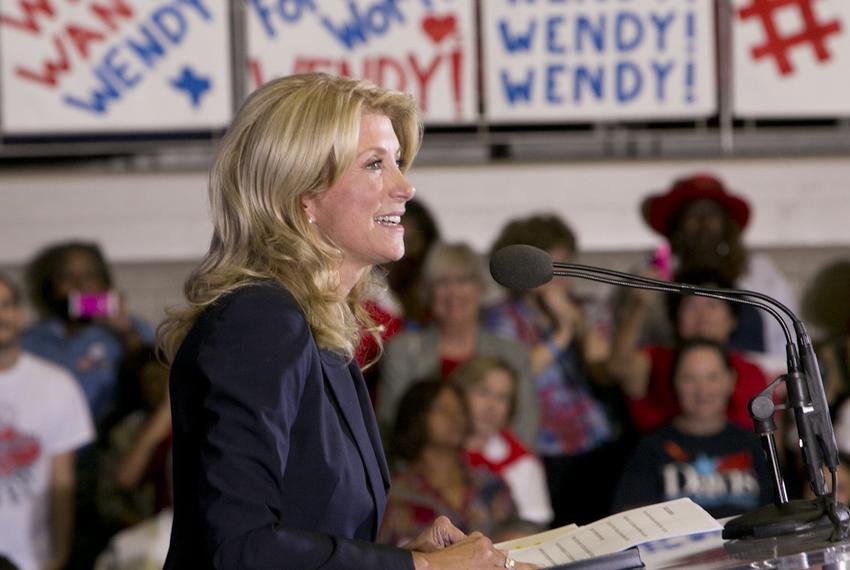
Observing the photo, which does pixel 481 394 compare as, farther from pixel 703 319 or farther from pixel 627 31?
pixel 627 31

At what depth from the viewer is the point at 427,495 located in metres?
4.51

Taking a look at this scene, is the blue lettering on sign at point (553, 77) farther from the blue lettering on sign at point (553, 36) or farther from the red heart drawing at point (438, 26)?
the red heart drawing at point (438, 26)

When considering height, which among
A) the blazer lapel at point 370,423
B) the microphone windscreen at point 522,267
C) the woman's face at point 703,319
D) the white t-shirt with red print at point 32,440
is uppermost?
the microphone windscreen at point 522,267

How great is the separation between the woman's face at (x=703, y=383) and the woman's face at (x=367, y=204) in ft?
→ 8.78

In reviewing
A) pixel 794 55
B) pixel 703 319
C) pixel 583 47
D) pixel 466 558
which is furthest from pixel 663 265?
pixel 466 558

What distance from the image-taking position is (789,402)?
2023 mm

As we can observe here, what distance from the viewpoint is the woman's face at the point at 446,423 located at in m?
4.61

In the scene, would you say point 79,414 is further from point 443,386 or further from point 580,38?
point 580,38

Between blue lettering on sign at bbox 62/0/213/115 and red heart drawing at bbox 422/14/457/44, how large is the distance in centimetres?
83

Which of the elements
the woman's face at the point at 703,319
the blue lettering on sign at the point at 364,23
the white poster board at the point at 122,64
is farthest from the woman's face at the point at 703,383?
the white poster board at the point at 122,64

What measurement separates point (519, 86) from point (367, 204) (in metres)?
3.47

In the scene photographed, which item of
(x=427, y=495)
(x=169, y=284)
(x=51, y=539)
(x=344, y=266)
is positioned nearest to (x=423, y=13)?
(x=169, y=284)

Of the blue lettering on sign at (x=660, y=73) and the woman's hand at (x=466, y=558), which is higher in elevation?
the blue lettering on sign at (x=660, y=73)

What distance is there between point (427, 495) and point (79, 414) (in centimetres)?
136
